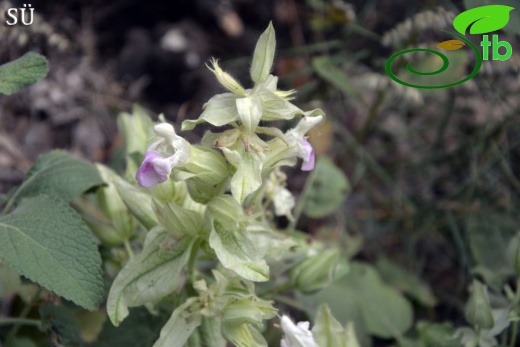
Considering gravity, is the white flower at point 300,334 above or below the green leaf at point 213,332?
above

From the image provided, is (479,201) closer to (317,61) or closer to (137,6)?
(317,61)

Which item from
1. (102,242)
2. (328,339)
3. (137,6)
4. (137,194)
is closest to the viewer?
(328,339)

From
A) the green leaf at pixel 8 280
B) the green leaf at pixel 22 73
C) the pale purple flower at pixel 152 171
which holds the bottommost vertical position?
the green leaf at pixel 8 280

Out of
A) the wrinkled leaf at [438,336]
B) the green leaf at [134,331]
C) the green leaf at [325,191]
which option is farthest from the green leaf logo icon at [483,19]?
the green leaf at [134,331]

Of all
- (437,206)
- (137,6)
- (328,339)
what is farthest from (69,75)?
(328,339)

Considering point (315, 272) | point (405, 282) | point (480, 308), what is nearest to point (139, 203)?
point (315, 272)

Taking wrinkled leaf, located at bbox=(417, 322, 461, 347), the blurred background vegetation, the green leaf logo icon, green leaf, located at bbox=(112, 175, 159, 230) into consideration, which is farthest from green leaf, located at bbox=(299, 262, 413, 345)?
the green leaf logo icon

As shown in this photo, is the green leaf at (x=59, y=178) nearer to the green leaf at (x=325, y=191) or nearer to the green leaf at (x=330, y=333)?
the green leaf at (x=330, y=333)
